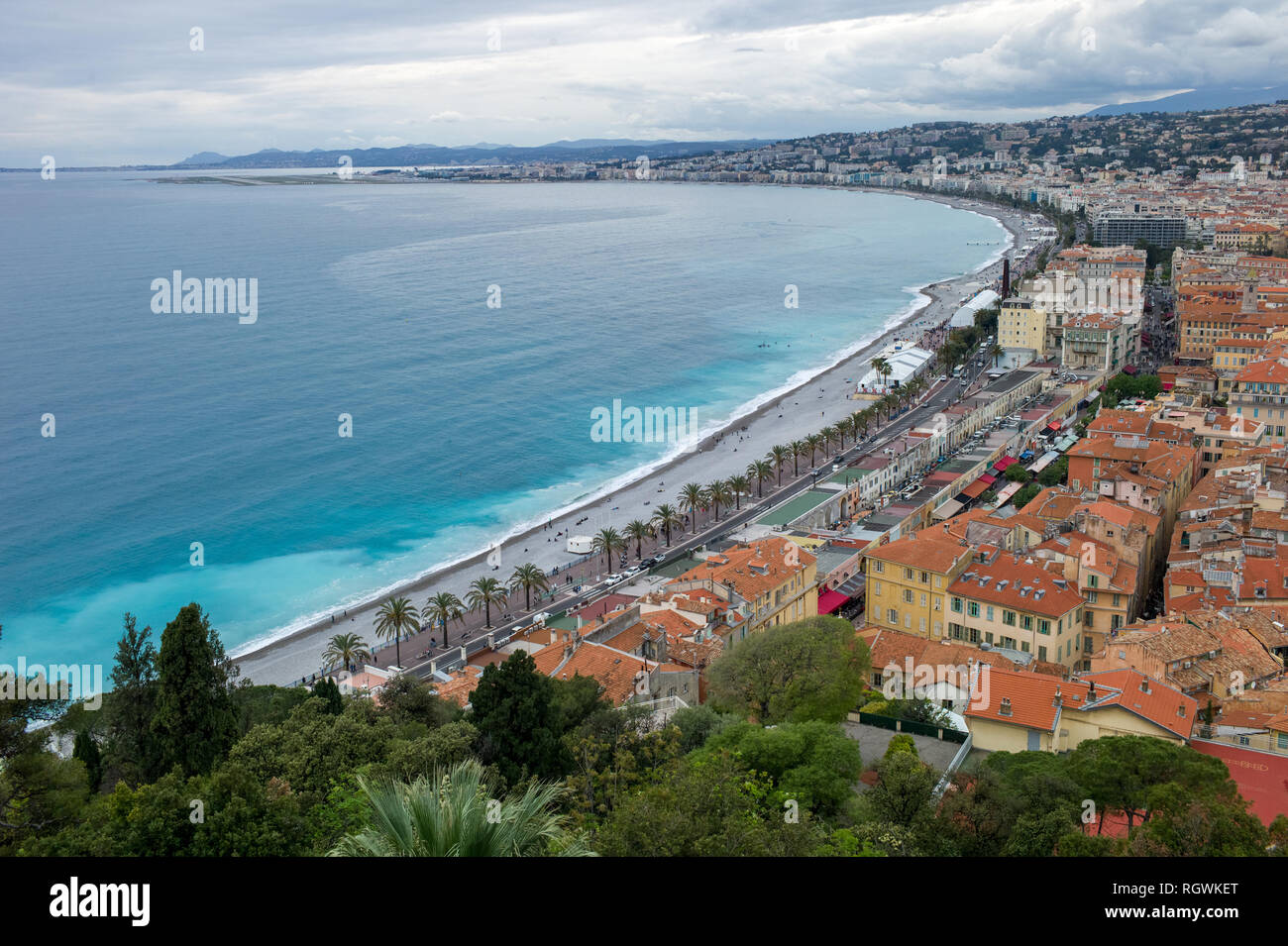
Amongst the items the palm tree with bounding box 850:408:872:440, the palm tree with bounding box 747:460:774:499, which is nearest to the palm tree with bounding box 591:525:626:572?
the palm tree with bounding box 747:460:774:499

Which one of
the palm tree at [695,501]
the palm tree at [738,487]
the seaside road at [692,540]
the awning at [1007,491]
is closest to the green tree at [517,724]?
the seaside road at [692,540]

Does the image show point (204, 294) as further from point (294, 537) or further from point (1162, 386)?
point (1162, 386)

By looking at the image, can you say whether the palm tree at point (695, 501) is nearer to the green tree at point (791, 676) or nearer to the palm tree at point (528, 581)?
the palm tree at point (528, 581)

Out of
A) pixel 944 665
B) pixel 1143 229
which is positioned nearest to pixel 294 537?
pixel 944 665

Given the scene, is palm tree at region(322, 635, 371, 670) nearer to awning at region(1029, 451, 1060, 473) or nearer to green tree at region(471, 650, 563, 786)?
green tree at region(471, 650, 563, 786)

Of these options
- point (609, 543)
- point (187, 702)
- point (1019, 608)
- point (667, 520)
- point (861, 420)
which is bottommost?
point (609, 543)

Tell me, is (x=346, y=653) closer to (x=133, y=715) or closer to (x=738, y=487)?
(x=133, y=715)

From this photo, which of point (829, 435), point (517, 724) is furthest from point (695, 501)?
point (517, 724)
